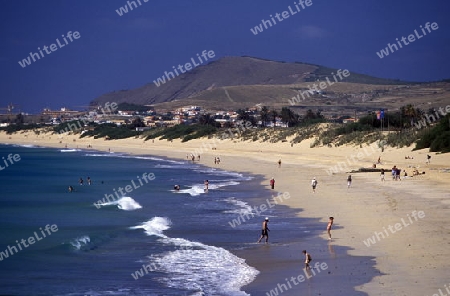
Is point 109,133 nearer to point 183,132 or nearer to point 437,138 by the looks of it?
point 183,132

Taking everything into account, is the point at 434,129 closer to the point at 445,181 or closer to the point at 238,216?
the point at 445,181

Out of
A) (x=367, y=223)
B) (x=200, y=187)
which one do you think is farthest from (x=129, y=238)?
(x=200, y=187)

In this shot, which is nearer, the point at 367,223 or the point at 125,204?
the point at 367,223

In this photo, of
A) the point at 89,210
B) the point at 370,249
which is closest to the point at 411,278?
the point at 370,249

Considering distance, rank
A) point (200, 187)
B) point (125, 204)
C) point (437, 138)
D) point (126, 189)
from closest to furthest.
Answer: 1. point (125, 204)
2. point (200, 187)
3. point (126, 189)
4. point (437, 138)

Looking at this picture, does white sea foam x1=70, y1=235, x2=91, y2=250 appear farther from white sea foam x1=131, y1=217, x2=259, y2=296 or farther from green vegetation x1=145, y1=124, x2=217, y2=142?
green vegetation x1=145, y1=124, x2=217, y2=142

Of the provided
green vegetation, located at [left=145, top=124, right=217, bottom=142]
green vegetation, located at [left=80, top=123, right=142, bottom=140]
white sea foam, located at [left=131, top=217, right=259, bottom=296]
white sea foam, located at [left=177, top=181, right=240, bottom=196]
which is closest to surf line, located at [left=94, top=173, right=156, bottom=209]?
white sea foam, located at [left=177, top=181, right=240, bottom=196]
